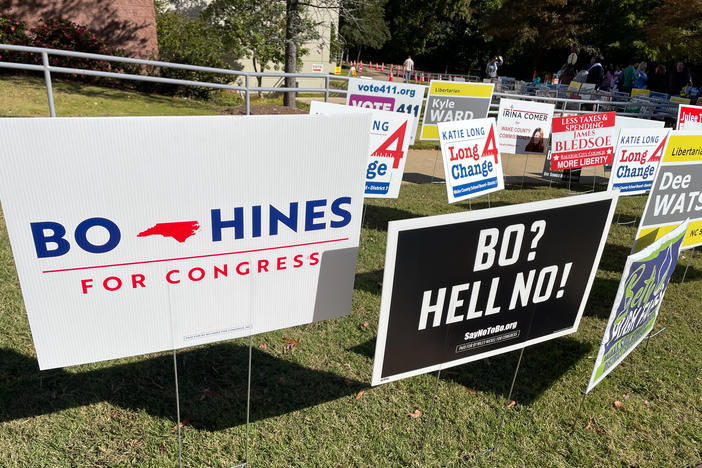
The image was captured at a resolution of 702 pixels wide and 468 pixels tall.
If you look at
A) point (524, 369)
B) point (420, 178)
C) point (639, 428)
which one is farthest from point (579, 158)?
point (639, 428)

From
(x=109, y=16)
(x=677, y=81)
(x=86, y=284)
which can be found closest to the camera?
(x=86, y=284)

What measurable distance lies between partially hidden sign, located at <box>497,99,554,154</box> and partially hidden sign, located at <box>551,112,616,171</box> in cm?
185

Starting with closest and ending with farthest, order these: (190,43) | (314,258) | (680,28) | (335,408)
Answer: (314,258) < (335,408) < (190,43) < (680,28)

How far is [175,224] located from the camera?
2420mm

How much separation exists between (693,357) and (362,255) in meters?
3.53

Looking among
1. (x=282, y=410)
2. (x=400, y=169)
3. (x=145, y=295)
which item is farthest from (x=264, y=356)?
(x=400, y=169)

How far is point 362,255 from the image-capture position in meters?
6.15

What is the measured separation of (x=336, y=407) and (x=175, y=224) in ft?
6.43

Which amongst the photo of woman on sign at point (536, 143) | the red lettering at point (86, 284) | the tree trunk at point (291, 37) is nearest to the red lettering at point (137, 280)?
the red lettering at point (86, 284)

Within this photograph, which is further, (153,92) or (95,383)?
(153,92)

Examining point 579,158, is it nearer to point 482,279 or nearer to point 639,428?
point 639,428

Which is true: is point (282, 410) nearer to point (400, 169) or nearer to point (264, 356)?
point (264, 356)

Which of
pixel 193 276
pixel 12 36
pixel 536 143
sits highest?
pixel 12 36

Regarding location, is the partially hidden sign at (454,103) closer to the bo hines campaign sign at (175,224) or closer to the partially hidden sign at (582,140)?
the partially hidden sign at (582,140)
